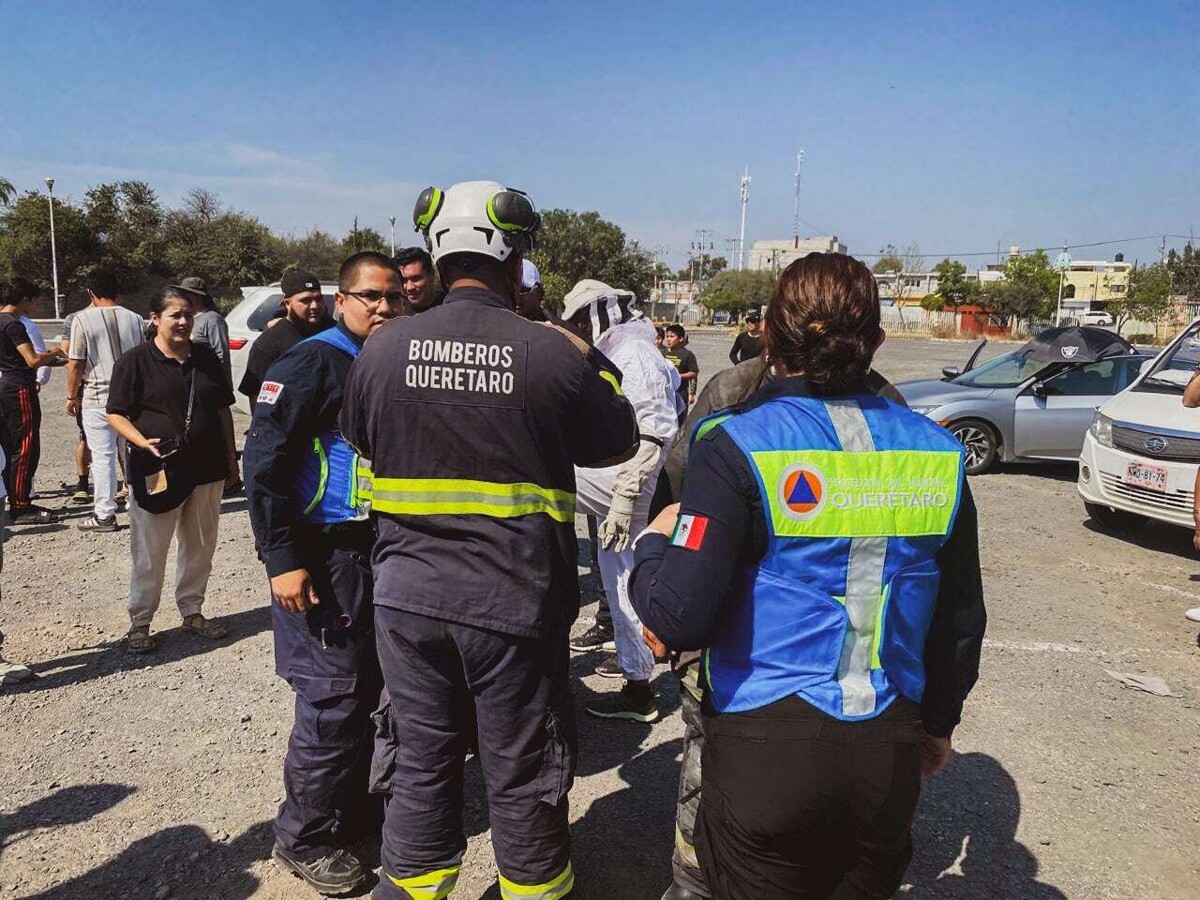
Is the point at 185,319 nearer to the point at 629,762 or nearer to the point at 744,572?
the point at 629,762

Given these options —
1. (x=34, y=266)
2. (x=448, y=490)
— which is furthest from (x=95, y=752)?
(x=34, y=266)

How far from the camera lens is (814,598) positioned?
1.65 metres

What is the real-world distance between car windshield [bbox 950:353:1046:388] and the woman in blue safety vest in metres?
9.44

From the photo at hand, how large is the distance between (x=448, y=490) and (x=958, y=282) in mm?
67669

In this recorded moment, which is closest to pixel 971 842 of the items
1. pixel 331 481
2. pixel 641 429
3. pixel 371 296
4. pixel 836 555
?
pixel 641 429

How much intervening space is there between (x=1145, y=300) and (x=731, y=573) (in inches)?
2134

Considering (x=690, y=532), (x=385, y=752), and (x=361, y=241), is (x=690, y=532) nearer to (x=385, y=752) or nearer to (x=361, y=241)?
(x=385, y=752)

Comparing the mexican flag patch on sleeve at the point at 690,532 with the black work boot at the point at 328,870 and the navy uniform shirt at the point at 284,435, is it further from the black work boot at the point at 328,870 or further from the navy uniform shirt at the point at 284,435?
the black work boot at the point at 328,870

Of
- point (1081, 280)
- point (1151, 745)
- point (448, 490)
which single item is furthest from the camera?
point (1081, 280)

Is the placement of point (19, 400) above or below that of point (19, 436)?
above

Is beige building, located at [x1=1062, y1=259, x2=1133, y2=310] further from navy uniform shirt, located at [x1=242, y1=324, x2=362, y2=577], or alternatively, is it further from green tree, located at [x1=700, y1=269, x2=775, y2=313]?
navy uniform shirt, located at [x1=242, y1=324, x2=362, y2=577]

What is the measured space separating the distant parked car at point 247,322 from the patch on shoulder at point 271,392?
7.52 meters

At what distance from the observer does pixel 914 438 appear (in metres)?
1.73

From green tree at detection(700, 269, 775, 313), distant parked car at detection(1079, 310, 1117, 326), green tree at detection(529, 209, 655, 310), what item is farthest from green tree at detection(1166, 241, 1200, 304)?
green tree at detection(529, 209, 655, 310)
